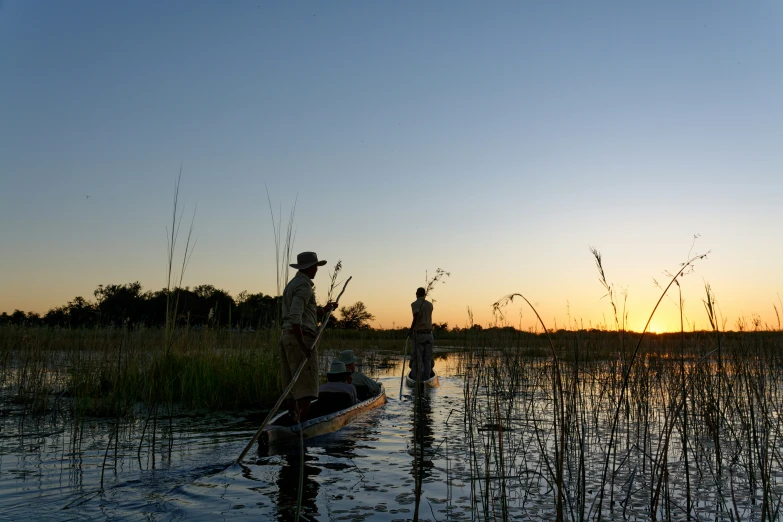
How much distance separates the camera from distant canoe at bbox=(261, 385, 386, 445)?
6668 mm

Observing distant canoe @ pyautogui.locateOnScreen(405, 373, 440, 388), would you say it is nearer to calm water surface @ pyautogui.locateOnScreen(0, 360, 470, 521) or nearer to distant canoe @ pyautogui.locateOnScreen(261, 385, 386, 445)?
distant canoe @ pyautogui.locateOnScreen(261, 385, 386, 445)

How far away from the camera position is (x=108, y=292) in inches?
1791

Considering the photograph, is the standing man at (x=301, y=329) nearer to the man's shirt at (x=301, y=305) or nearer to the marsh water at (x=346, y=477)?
the man's shirt at (x=301, y=305)

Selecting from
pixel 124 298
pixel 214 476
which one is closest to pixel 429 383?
pixel 214 476

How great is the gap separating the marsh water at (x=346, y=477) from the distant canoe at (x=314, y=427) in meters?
0.11

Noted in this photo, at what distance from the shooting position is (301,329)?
22.6ft

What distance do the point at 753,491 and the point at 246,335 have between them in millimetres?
9064

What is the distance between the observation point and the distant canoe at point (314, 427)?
667 centimetres

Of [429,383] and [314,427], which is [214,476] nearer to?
[314,427]

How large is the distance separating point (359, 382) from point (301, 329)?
3751 mm

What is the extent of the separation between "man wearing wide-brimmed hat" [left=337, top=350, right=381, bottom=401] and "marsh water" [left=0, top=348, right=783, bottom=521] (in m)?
1.99

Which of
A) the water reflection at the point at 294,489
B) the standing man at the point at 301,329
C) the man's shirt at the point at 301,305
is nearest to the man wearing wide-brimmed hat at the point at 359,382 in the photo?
the standing man at the point at 301,329

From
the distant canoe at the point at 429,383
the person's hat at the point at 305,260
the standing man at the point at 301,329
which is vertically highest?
the person's hat at the point at 305,260

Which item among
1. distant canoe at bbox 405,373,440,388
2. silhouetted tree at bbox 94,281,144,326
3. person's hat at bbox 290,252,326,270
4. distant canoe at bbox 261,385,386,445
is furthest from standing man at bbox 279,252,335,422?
silhouetted tree at bbox 94,281,144,326
